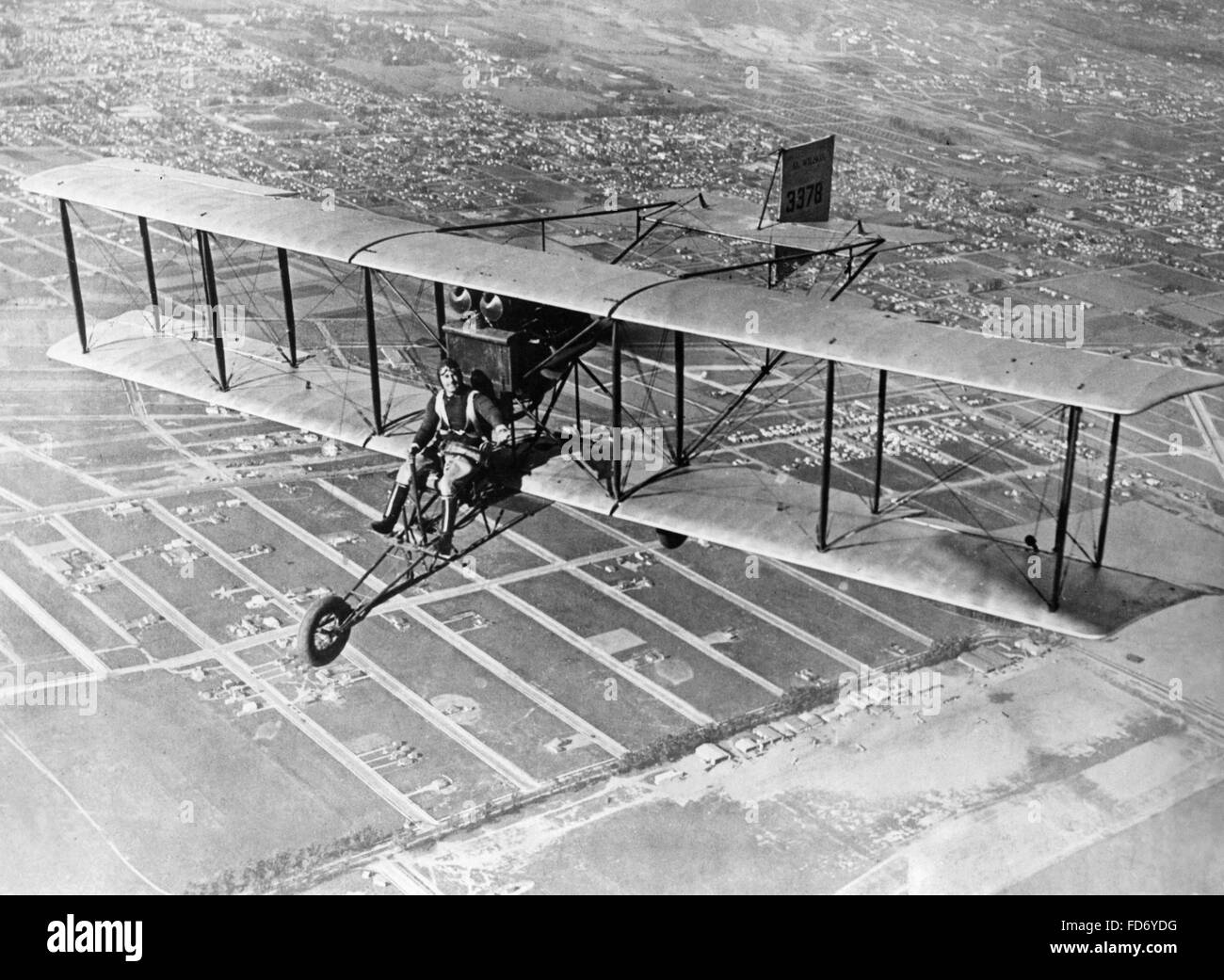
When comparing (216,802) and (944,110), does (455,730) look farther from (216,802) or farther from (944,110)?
(944,110)

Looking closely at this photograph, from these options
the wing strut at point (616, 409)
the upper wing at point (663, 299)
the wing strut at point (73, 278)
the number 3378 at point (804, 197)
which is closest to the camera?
the upper wing at point (663, 299)

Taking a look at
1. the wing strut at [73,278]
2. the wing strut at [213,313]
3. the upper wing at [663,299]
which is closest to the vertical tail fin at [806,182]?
the upper wing at [663,299]

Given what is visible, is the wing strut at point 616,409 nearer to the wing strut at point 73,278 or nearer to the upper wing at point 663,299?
the upper wing at point 663,299

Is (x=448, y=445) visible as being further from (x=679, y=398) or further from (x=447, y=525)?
(x=679, y=398)

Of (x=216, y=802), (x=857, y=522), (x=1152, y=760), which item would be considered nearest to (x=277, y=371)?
(x=216, y=802)

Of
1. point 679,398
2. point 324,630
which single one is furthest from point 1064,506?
point 324,630

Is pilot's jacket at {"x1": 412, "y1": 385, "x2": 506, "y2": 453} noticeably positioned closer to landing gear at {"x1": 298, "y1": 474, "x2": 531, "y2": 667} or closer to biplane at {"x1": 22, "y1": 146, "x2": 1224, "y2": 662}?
biplane at {"x1": 22, "y1": 146, "x2": 1224, "y2": 662}
